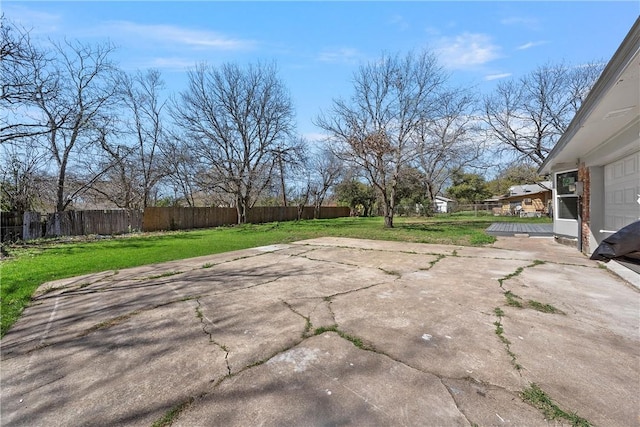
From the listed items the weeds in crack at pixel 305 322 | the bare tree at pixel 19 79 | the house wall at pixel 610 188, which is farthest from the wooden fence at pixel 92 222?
the house wall at pixel 610 188

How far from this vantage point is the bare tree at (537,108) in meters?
17.6

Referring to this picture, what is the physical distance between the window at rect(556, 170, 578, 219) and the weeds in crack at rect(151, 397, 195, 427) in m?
9.28

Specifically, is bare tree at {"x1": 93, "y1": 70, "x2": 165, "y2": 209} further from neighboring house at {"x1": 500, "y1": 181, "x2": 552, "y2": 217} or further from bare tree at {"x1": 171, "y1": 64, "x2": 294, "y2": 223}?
neighboring house at {"x1": 500, "y1": 181, "x2": 552, "y2": 217}

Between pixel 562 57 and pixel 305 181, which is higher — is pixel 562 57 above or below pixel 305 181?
above

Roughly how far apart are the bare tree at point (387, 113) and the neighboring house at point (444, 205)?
21131mm

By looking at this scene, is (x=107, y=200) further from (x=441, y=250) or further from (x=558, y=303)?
(x=558, y=303)

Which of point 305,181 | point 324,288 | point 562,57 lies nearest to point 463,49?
point 324,288

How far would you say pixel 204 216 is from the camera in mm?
18109

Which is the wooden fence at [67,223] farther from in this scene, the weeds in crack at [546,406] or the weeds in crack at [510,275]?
the weeds in crack at [510,275]

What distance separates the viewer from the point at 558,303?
10.8ft

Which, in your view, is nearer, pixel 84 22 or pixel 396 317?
pixel 396 317

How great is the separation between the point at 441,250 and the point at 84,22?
928cm

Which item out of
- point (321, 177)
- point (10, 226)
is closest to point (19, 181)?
point (10, 226)

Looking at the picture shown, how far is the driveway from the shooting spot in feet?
5.24
